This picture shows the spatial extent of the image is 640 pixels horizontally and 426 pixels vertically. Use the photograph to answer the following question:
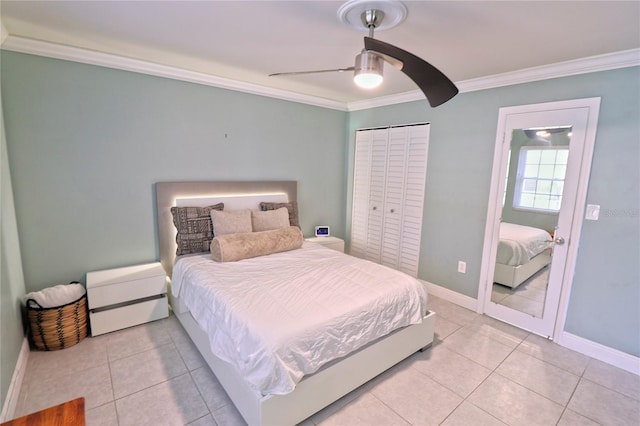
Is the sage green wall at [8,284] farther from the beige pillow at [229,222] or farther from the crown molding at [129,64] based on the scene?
the beige pillow at [229,222]

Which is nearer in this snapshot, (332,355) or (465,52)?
(332,355)

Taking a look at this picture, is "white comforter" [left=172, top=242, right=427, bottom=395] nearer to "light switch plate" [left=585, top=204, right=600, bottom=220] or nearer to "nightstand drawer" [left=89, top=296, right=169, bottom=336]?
"nightstand drawer" [left=89, top=296, right=169, bottom=336]

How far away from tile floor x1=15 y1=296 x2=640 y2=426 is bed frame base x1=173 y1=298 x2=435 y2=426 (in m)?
0.11

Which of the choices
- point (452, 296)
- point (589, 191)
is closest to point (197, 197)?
point (452, 296)

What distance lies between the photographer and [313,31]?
2080 millimetres

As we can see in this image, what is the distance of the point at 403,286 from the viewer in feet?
7.61

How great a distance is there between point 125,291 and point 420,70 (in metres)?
2.89

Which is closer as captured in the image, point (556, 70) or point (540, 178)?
point (556, 70)

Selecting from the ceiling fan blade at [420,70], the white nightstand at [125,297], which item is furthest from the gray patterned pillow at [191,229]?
the ceiling fan blade at [420,70]

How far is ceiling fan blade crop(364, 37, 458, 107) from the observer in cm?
141

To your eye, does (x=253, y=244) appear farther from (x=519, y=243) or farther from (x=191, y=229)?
(x=519, y=243)

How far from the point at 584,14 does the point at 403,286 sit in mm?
2021

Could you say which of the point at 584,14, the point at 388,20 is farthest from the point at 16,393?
Result: the point at 584,14

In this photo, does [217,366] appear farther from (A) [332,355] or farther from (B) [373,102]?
(B) [373,102]
